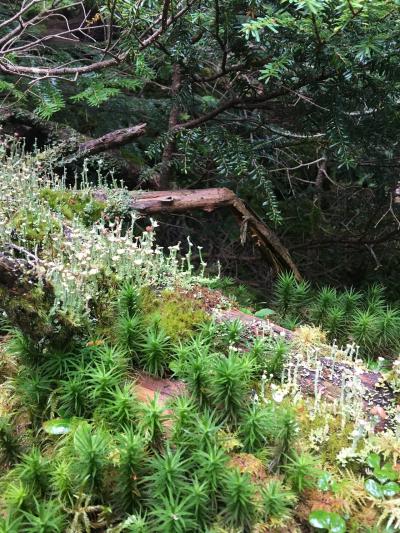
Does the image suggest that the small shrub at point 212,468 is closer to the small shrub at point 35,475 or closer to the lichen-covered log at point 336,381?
the small shrub at point 35,475

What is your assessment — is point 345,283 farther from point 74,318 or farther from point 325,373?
point 74,318

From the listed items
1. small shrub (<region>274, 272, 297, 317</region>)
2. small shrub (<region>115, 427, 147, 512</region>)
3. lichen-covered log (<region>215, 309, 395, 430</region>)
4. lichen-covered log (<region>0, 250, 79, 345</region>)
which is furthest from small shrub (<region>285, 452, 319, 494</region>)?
small shrub (<region>274, 272, 297, 317</region>)

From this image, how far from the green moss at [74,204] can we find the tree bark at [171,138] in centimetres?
131

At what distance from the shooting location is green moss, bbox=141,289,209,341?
3.58 metres

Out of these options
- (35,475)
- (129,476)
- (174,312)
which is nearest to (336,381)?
(174,312)

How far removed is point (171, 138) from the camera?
6090mm

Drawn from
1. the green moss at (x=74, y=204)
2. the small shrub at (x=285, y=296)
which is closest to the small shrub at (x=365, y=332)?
the small shrub at (x=285, y=296)

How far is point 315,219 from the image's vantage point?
27.0ft

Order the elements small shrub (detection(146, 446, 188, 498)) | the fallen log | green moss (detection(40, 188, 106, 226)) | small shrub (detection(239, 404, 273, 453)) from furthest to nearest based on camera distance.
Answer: green moss (detection(40, 188, 106, 226)), the fallen log, small shrub (detection(239, 404, 273, 453)), small shrub (detection(146, 446, 188, 498))

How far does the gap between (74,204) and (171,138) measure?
1.57 metres

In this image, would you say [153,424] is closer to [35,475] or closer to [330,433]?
[35,475]

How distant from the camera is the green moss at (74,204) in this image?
508 cm

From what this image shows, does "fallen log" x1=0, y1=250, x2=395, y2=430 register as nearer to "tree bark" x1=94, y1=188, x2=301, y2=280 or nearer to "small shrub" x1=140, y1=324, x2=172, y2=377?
"small shrub" x1=140, y1=324, x2=172, y2=377

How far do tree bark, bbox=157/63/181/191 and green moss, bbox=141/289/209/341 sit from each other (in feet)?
9.12
